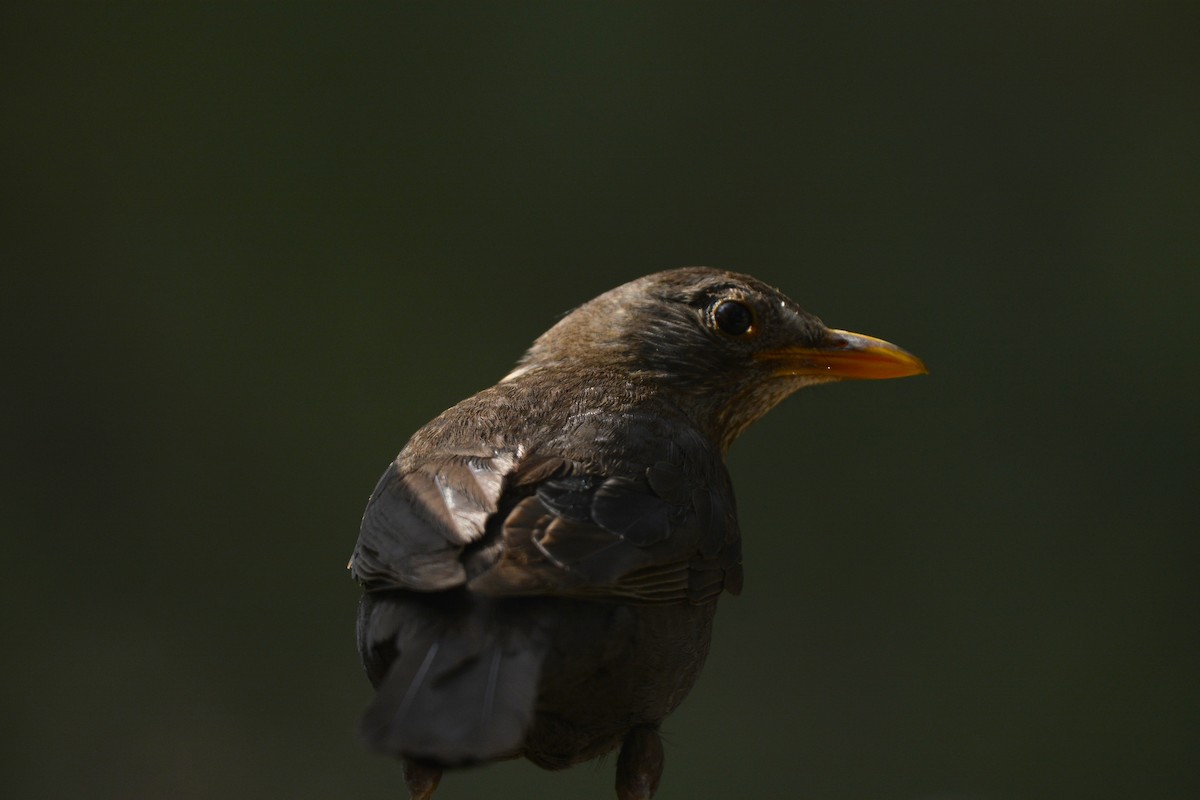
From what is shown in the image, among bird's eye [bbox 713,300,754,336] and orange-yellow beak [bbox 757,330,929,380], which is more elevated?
bird's eye [bbox 713,300,754,336]

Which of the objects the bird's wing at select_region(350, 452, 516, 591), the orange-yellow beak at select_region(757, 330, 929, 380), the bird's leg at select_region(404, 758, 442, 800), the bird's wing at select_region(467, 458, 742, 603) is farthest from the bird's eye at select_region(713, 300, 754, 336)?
the bird's leg at select_region(404, 758, 442, 800)

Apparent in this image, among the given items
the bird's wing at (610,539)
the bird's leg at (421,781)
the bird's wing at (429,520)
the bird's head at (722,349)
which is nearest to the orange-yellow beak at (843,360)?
the bird's head at (722,349)

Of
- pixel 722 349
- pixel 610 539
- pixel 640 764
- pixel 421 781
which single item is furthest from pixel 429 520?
pixel 722 349

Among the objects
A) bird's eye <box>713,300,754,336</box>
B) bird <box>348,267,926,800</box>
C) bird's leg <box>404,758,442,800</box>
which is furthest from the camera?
bird's eye <box>713,300,754,336</box>

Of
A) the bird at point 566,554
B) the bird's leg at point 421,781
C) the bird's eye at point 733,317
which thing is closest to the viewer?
the bird at point 566,554

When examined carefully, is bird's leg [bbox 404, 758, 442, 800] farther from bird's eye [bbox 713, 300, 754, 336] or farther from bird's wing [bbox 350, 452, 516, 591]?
bird's eye [bbox 713, 300, 754, 336]

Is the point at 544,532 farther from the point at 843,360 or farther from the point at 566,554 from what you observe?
the point at 843,360

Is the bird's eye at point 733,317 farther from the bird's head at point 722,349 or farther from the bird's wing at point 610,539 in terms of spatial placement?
the bird's wing at point 610,539
